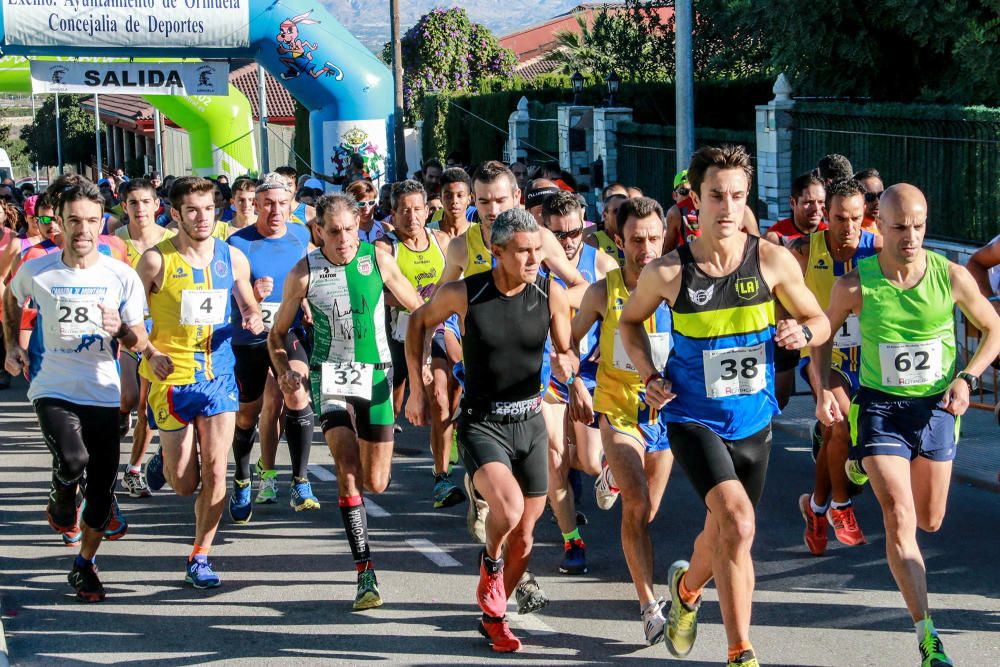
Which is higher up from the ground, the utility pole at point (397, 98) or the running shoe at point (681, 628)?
the utility pole at point (397, 98)

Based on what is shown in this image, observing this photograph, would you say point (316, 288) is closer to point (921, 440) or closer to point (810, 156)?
point (921, 440)

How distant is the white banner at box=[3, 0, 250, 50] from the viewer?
69.3 feet

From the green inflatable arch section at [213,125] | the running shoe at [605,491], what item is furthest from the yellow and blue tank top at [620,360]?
the green inflatable arch section at [213,125]

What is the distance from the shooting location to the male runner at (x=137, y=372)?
924 cm

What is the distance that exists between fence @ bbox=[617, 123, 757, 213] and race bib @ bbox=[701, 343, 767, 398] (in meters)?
14.6

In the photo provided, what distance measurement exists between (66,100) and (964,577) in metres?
79.9

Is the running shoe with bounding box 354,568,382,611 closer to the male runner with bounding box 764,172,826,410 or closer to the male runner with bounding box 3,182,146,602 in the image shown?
the male runner with bounding box 3,182,146,602

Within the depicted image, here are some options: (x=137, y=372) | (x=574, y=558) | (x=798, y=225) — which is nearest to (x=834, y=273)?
(x=798, y=225)

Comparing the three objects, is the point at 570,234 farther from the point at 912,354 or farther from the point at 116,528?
the point at 116,528

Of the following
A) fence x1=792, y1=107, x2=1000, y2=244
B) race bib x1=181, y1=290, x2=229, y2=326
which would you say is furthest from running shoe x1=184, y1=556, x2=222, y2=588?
fence x1=792, y1=107, x2=1000, y2=244

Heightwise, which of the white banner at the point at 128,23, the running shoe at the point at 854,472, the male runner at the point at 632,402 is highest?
the white banner at the point at 128,23

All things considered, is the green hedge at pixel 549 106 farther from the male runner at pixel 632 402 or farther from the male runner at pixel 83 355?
the male runner at pixel 83 355

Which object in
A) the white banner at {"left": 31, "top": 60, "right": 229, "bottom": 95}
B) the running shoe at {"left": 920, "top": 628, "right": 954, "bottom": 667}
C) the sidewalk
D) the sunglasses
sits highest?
the white banner at {"left": 31, "top": 60, "right": 229, "bottom": 95}

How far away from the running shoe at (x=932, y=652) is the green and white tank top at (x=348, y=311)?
9.31 feet
